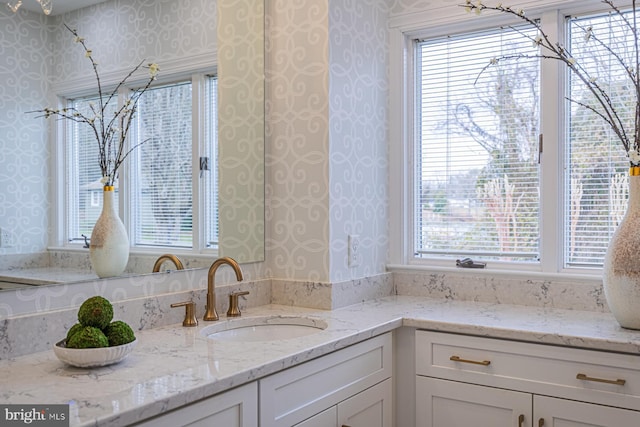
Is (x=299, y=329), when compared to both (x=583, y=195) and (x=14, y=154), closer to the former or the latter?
(x=14, y=154)

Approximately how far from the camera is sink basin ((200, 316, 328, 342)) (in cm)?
200

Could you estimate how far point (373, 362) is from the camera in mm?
2008

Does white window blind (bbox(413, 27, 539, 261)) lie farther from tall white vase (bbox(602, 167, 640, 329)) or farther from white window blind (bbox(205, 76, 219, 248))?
white window blind (bbox(205, 76, 219, 248))

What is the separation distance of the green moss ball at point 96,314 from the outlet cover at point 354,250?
115cm

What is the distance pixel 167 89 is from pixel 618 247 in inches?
63.1

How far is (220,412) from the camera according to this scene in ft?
4.50

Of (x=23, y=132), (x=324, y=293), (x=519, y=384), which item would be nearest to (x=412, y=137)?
(x=324, y=293)

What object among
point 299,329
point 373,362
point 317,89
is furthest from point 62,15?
point 373,362

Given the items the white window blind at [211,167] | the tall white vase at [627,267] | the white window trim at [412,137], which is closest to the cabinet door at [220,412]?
the white window blind at [211,167]

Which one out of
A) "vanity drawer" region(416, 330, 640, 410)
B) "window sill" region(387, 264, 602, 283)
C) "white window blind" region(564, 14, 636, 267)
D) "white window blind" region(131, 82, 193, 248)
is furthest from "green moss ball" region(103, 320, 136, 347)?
"white window blind" region(564, 14, 636, 267)

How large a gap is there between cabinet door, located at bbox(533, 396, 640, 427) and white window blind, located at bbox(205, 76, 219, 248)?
127 cm

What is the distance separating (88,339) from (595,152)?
6.43 ft

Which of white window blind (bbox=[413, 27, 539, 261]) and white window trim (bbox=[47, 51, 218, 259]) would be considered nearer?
white window trim (bbox=[47, 51, 218, 259])

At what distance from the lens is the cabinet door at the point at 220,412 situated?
4.09 ft
